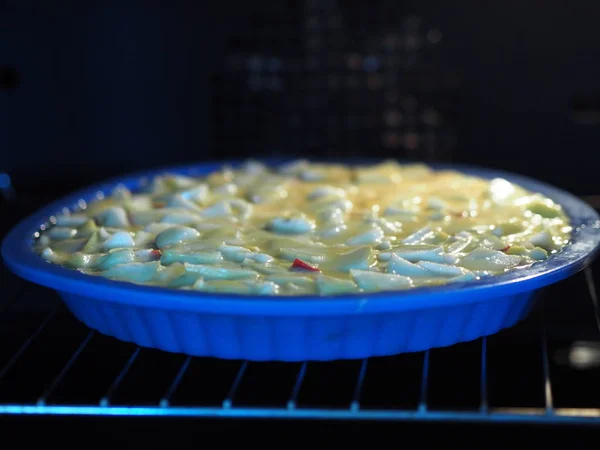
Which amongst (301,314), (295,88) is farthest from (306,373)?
(295,88)

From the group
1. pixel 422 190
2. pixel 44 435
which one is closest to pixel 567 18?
pixel 422 190

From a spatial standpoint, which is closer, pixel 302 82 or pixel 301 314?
pixel 301 314

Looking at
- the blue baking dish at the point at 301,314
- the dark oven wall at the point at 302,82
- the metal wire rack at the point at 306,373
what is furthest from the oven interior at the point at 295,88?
the blue baking dish at the point at 301,314

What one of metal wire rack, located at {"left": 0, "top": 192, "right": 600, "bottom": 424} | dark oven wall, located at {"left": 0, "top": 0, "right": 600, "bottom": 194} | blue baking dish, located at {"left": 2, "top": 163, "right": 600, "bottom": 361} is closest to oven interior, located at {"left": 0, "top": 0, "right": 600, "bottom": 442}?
dark oven wall, located at {"left": 0, "top": 0, "right": 600, "bottom": 194}

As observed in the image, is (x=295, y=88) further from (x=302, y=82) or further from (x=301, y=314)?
(x=301, y=314)

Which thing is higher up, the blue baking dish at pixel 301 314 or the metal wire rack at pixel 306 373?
the blue baking dish at pixel 301 314

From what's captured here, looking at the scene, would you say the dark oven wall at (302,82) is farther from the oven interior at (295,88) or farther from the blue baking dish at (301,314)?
the blue baking dish at (301,314)

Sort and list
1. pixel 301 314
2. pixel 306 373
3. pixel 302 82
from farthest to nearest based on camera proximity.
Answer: pixel 302 82, pixel 306 373, pixel 301 314
